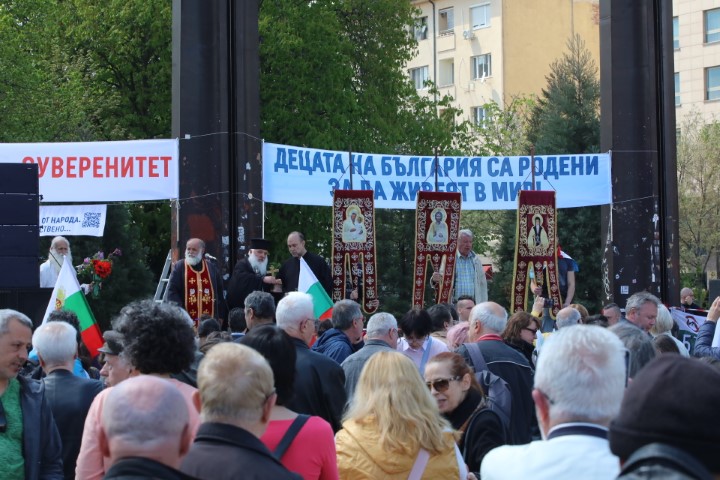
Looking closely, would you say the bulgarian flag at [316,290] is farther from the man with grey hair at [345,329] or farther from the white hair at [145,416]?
the white hair at [145,416]

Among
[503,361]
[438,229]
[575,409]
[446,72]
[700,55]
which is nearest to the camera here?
[575,409]

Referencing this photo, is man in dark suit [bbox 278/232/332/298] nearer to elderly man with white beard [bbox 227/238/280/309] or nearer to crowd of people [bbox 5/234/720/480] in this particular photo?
elderly man with white beard [bbox 227/238/280/309]

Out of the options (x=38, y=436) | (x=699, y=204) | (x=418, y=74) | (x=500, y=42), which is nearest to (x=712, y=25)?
(x=500, y=42)

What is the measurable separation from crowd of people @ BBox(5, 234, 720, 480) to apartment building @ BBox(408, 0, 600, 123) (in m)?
51.8

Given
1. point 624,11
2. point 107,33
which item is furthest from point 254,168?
point 107,33

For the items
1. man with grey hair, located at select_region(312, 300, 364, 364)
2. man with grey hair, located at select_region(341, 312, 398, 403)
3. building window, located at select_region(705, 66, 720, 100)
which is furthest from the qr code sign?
building window, located at select_region(705, 66, 720, 100)

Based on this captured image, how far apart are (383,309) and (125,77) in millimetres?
10146

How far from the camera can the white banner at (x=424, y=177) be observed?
15.9m

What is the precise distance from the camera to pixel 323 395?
21.0ft

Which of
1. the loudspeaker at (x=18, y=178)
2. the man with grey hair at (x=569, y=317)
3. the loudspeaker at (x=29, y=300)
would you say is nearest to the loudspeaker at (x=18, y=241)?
the loudspeaker at (x=18, y=178)

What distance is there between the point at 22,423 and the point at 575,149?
27.4 metres

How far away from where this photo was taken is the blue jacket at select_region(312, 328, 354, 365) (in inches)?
339

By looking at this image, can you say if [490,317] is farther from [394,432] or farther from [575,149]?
[575,149]

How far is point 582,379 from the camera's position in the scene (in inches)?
139
